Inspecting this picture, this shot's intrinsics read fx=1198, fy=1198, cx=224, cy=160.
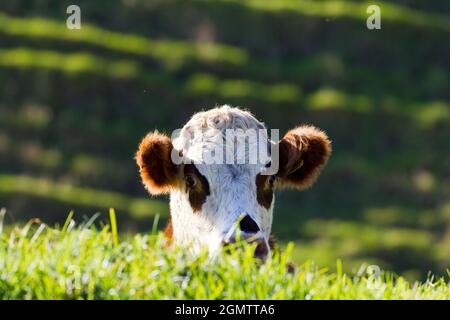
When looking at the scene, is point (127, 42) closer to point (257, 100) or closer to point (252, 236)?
point (257, 100)

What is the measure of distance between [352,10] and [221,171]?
22.9 meters

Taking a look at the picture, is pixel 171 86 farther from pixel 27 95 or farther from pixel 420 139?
pixel 420 139

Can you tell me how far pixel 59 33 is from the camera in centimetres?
2842

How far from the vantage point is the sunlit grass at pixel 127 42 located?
92.8 ft

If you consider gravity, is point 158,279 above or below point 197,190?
below

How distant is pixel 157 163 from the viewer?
6.76 meters

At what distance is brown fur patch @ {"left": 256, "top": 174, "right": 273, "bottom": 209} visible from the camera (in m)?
6.51

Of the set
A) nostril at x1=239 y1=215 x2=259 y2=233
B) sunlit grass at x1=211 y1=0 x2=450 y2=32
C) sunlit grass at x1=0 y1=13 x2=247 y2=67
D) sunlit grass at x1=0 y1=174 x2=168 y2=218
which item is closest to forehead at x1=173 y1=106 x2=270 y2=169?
nostril at x1=239 y1=215 x2=259 y2=233

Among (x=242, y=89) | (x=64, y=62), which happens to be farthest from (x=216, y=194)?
(x=64, y=62)

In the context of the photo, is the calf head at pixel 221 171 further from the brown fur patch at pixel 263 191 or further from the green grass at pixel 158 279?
the green grass at pixel 158 279

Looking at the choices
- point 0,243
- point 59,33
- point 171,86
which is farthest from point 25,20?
point 0,243

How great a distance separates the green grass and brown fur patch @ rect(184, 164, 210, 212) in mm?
992

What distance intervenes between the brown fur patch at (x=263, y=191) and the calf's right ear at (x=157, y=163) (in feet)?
1.76

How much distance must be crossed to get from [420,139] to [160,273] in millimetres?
23279
